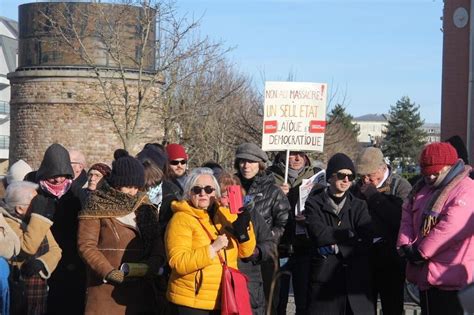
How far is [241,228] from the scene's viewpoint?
7520 mm

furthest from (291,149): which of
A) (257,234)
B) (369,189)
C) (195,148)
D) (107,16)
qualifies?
(195,148)

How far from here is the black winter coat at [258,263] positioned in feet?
27.1

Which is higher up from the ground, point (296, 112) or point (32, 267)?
point (296, 112)

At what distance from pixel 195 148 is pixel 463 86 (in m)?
25.1

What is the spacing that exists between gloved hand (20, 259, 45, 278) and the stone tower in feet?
94.3

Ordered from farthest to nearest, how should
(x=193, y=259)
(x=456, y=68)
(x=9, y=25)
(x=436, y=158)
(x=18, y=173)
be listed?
1. (x=9, y=25)
2. (x=456, y=68)
3. (x=18, y=173)
4. (x=436, y=158)
5. (x=193, y=259)

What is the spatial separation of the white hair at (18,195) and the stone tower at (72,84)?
28.5 meters

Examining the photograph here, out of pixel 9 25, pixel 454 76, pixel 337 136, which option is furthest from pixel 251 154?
pixel 9 25

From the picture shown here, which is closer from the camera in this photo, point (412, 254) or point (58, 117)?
point (412, 254)

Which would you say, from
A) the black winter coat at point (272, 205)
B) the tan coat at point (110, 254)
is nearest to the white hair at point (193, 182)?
the tan coat at point (110, 254)

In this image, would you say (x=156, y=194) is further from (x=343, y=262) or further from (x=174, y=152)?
(x=174, y=152)

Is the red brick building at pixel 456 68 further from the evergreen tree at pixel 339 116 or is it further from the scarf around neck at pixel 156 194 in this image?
the evergreen tree at pixel 339 116

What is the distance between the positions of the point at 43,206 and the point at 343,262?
2665 millimetres

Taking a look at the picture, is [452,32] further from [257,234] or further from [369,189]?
[257,234]
